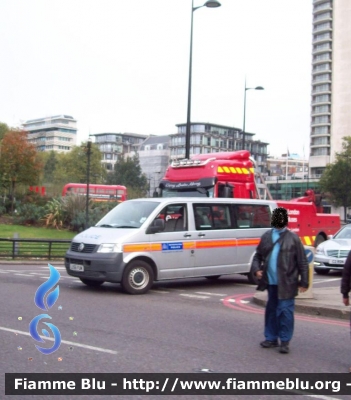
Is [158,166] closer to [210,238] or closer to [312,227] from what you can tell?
[312,227]

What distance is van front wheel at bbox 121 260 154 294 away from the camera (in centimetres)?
1278

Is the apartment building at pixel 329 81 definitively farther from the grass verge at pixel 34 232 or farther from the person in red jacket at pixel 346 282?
the person in red jacket at pixel 346 282

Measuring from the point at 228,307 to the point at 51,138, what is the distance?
174 meters

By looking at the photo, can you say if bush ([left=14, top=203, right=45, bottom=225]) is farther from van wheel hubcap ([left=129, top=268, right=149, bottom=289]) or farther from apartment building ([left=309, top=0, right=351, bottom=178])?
apartment building ([left=309, top=0, right=351, bottom=178])

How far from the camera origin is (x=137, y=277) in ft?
42.5

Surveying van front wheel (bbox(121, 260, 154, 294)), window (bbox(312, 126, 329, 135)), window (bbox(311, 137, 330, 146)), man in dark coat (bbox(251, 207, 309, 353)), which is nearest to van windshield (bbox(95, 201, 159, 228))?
van front wheel (bbox(121, 260, 154, 294))

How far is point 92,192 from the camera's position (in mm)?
60438

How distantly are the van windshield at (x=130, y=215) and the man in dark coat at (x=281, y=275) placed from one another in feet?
18.4

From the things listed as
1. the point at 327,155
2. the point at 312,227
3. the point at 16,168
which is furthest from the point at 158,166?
the point at 312,227

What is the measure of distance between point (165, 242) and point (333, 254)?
6553mm

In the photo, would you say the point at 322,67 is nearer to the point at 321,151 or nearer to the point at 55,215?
the point at 321,151

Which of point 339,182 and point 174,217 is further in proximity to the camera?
point 339,182

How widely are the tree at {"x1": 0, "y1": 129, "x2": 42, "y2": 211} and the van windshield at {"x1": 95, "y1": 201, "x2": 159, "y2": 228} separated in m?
31.5

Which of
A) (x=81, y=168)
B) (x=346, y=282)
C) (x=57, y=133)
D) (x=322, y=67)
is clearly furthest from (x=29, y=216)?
(x=57, y=133)
